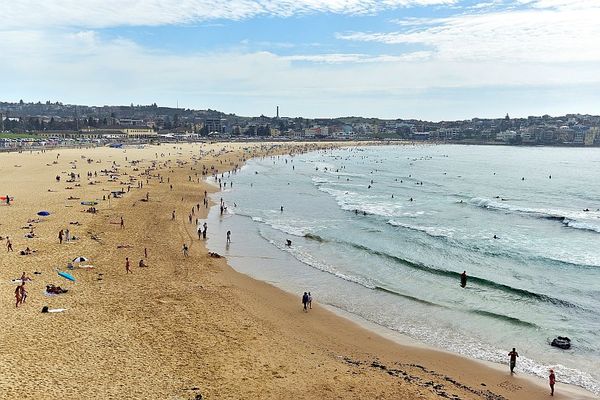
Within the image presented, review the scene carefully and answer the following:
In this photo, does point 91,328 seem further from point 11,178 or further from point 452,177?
point 452,177

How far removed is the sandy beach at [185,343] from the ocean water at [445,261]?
1759 millimetres

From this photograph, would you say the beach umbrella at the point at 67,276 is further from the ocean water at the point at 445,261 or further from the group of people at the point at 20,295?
the ocean water at the point at 445,261

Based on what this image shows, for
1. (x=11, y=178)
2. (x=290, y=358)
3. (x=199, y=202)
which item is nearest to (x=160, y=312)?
(x=290, y=358)

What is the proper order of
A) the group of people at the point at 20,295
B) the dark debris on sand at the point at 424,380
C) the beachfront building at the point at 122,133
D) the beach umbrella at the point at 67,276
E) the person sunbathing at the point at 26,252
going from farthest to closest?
the beachfront building at the point at 122,133
the person sunbathing at the point at 26,252
the beach umbrella at the point at 67,276
the group of people at the point at 20,295
the dark debris on sand at the point at 424,380

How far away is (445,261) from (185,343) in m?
15.9

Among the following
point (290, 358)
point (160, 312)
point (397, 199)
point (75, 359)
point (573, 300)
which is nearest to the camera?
point (75, 359)

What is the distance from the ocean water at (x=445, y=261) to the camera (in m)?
17.7

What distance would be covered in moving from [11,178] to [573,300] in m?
50.3

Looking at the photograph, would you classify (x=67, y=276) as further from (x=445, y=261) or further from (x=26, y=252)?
(x=445, y=261)

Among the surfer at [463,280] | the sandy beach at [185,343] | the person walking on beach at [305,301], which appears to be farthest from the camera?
the surfer at [463,280]

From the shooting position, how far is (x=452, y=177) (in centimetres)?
7494

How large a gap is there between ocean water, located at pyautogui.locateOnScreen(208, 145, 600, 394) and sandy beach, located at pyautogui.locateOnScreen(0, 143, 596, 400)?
69.3 inches

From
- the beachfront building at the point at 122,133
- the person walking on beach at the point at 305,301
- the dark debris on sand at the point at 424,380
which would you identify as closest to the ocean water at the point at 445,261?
the person walking on beach at the point at 305,301

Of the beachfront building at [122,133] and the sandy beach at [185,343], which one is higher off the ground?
the beachfront building at [122,133]
